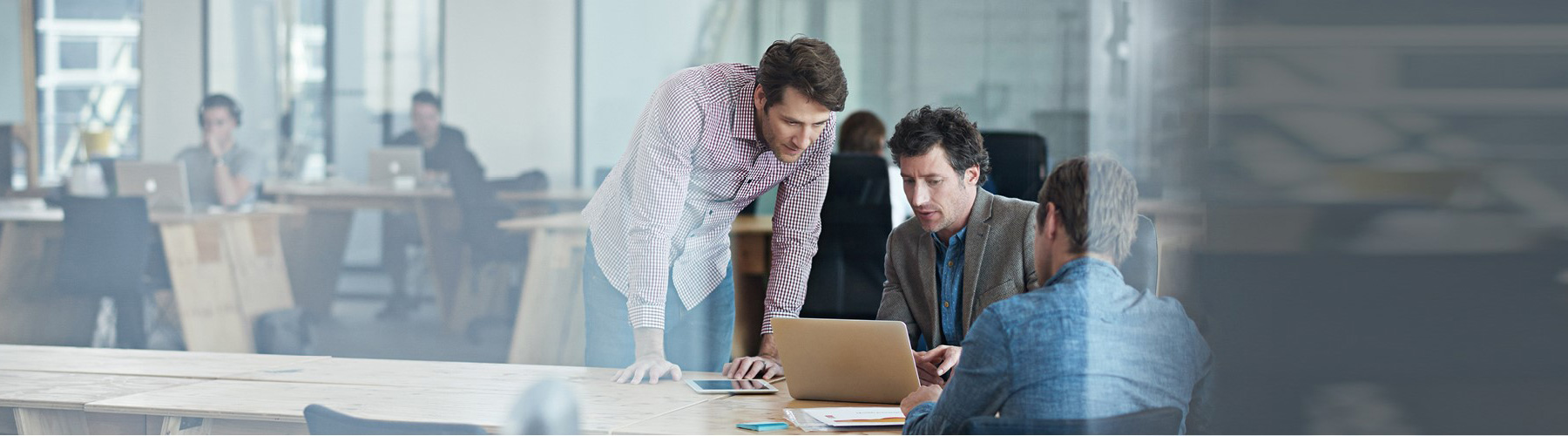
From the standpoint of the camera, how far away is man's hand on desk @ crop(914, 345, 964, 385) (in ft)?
6.43

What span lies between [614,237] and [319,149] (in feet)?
13.8

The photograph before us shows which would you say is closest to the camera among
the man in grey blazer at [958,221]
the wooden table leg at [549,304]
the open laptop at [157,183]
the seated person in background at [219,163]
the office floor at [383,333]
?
the man in grey blazer at [958,221]

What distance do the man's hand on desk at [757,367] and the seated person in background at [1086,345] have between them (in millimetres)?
700

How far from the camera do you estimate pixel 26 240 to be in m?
4.74

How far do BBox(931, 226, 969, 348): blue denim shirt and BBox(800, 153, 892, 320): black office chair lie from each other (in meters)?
0.76

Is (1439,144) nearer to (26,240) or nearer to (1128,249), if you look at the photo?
(1128,249)

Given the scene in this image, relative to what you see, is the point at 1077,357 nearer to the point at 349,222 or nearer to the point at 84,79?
the point at 349,222

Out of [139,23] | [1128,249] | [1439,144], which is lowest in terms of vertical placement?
[1128,249]

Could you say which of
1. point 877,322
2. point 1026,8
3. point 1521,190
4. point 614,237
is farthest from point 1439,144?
point 1026,8

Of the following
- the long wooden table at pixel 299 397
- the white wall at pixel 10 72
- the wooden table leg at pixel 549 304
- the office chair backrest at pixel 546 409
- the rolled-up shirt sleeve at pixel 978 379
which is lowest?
the wooden table leg at pixel 549 304

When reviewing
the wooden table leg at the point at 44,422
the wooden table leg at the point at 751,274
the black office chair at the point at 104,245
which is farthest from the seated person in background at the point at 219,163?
the wooden table leg at the point at 44,422

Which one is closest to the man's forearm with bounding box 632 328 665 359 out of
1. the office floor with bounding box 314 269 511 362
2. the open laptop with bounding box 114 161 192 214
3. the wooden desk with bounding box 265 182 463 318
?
the open laptop with bounding box 114 161 192 214

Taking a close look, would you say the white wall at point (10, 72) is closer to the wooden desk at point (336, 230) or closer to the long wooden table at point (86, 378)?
the wooden desk at point (336, 230)

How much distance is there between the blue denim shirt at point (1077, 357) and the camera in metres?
1.36
